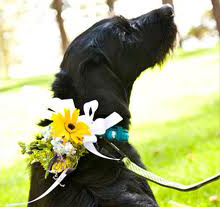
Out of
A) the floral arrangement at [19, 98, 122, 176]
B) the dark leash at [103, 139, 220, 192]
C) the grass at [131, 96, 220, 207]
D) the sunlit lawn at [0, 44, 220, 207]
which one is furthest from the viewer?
the sunlit lawn at [0, 44, 220, 207]

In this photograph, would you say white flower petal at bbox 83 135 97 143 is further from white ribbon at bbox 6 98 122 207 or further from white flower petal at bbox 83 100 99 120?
white flower petal at bbox 83 100 99 120

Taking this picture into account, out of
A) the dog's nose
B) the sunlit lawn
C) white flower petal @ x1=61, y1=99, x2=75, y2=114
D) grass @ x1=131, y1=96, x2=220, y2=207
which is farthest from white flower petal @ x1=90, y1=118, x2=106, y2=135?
grass @ x1=131, y1=96, x2=220, y2=207

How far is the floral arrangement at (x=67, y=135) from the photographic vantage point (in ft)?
7.97

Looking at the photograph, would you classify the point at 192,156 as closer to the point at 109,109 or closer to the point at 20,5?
the point at 109,109

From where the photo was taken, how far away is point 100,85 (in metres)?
2.76

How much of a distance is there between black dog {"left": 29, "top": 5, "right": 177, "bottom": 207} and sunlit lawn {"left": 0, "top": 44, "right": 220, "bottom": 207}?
460 mm

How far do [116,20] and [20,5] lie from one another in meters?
26.0

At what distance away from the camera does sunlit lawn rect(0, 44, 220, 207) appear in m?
Result: 5.09

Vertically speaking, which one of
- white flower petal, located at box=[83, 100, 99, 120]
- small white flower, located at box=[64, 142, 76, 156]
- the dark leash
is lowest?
the dark leash

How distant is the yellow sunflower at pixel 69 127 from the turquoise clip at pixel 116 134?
25cm

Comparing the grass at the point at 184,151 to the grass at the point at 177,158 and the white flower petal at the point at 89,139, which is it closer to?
the grass at the point at 177,158

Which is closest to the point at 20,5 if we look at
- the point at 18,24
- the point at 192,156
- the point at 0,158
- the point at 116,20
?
the point at 18,24

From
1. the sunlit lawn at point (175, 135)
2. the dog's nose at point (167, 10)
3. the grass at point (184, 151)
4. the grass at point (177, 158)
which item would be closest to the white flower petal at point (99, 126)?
the sunlit lawn at point (175, 135)

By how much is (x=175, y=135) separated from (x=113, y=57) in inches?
201
